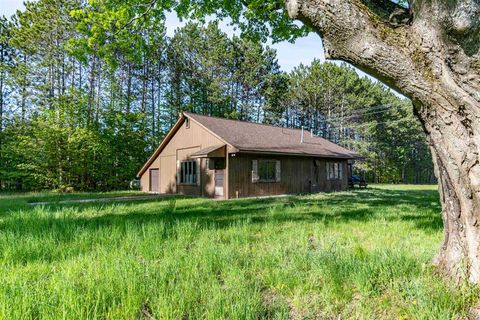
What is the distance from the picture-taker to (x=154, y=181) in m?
20.9

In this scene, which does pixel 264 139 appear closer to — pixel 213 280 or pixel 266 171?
pixel 266 171

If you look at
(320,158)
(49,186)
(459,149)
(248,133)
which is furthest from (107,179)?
(459,149)

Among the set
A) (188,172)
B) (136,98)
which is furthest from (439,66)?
(136,98)

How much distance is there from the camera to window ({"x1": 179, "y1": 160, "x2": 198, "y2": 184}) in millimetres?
17642

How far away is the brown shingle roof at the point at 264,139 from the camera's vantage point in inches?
634

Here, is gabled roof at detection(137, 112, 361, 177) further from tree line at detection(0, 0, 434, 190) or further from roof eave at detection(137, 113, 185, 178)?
tree line at detection(0, 0, 434, 190)

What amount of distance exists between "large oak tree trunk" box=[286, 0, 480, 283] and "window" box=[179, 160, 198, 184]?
15.2 m

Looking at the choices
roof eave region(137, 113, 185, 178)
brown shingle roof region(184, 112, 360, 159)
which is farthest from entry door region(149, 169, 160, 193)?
brown shingle roof region(184, 112, 360, 159)

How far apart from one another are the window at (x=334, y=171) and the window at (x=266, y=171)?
5.37 metres

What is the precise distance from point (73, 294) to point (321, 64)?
130ft

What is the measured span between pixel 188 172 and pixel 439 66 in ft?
53.7

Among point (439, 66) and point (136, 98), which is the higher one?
point (136, 98)

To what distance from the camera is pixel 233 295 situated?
2510mm

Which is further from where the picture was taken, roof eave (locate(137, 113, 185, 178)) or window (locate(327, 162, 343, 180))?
window (locate(327, 162, 343, 180))
